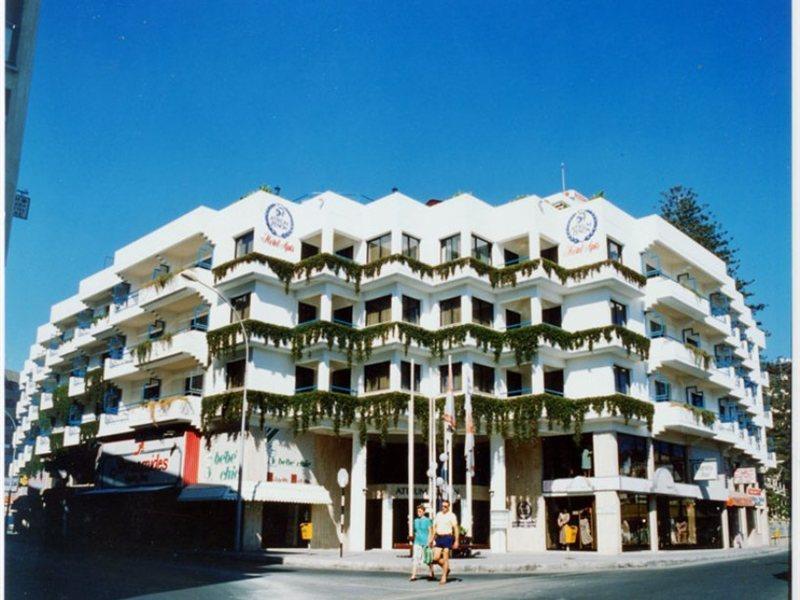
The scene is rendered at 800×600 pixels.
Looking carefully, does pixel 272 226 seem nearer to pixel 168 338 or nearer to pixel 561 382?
pixel 168 338

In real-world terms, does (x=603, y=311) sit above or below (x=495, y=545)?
above

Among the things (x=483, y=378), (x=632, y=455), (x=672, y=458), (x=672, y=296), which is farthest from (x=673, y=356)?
(x=483, y=378)

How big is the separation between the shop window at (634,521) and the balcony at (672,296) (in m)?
10.4

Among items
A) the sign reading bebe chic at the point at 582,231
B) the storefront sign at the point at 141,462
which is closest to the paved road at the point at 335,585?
the storefront sign at the point at 141,462

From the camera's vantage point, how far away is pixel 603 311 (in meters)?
39.4

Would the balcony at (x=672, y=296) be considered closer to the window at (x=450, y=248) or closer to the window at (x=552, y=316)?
the window at (x=552, y=316)

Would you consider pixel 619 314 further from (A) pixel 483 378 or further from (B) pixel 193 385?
(B) pixel 193 385

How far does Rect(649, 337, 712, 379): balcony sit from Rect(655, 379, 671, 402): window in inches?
40.1

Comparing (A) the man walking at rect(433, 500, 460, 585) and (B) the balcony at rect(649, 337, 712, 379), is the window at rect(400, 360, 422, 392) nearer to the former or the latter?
(B) the balcony at rect(649, 337, 712, 379)

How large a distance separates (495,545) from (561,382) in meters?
9.18

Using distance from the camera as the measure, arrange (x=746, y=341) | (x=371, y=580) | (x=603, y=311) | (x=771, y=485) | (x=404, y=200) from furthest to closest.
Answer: (x=771, y=485), (x=746, y=341), (x=404, y=200), (x=603, y=311), (x=371, y=580)

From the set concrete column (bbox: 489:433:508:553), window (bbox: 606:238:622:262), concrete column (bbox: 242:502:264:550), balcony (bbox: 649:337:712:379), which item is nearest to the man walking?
concrete column (bbox: 489:433:508:553)

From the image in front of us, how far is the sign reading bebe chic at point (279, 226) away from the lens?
40.4 m

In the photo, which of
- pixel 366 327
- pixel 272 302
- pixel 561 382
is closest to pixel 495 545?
pixel 561 382
